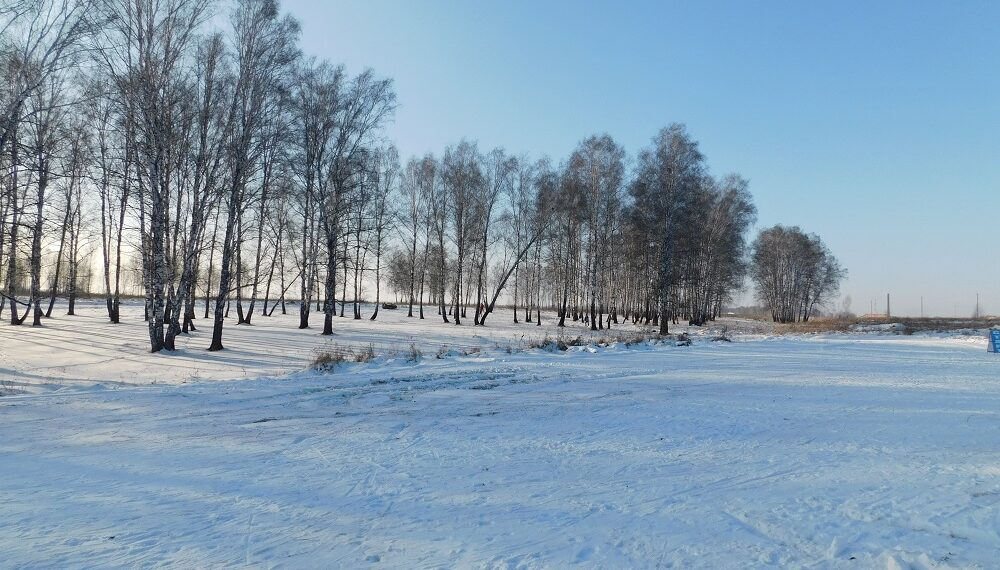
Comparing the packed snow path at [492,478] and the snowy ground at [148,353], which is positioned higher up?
the packed snow path at [492,478]

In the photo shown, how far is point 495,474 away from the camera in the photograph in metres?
4.34

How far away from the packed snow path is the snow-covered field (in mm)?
22

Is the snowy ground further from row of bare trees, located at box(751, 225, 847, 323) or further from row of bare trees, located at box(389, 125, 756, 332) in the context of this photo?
row of bare trees, located at box(751, 225, 847, 323)

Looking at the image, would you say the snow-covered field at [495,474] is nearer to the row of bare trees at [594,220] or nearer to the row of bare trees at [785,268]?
the row of bare trees at [594,220]

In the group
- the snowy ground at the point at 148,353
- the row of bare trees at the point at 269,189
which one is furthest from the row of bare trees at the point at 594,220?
the snowy ground at the point at 148,353

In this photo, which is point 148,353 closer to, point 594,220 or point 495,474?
point 495,474

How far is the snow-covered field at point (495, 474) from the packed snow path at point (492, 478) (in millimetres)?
22

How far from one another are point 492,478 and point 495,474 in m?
0.10

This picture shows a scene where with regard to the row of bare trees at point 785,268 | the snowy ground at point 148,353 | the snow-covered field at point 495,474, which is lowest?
the snowy ground at point 148,353

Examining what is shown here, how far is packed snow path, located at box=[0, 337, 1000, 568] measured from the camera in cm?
304

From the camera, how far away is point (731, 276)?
42.7 metres

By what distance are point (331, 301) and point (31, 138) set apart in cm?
1135

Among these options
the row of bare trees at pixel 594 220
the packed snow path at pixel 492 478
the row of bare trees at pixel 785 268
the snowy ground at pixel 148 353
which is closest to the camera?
the packed snow path at pixel 492 478

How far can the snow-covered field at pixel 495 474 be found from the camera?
10.0 ft
